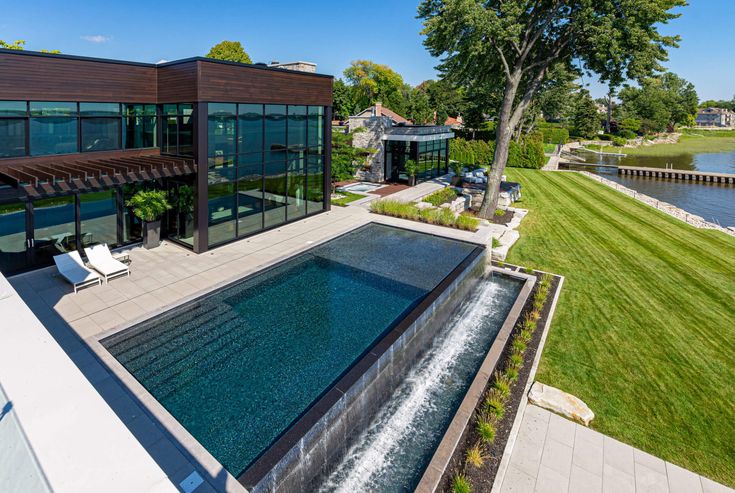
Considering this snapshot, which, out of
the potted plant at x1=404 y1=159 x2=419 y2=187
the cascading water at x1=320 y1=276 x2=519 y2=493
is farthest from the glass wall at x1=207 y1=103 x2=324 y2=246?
the cascading water at x1=320 y1=276 x2=519 y2=493

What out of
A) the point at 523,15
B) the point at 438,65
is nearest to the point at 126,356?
the point at 438,65

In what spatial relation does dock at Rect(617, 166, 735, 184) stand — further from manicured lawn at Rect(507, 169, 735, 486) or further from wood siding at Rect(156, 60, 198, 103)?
wood siding at Rect(156, 60, 198, 103)

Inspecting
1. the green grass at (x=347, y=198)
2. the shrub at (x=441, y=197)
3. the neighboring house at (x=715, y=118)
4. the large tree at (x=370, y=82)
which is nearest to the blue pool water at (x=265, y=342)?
the green grass at (x=347, y=198)

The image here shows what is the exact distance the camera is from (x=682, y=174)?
41.5 meters

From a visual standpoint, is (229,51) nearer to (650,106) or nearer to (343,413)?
(343,413)

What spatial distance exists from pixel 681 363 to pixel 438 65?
16.6 m

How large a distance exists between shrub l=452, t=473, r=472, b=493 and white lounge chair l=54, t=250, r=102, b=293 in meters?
9.99

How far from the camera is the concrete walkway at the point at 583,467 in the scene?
587cm

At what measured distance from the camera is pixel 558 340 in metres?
9.61

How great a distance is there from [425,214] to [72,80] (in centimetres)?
1311

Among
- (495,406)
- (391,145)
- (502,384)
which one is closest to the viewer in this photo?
(495,406)

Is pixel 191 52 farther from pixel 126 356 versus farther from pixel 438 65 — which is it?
pixel 126 356

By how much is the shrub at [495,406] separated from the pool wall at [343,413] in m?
1.85

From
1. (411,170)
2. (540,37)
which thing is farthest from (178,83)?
(540,37)
